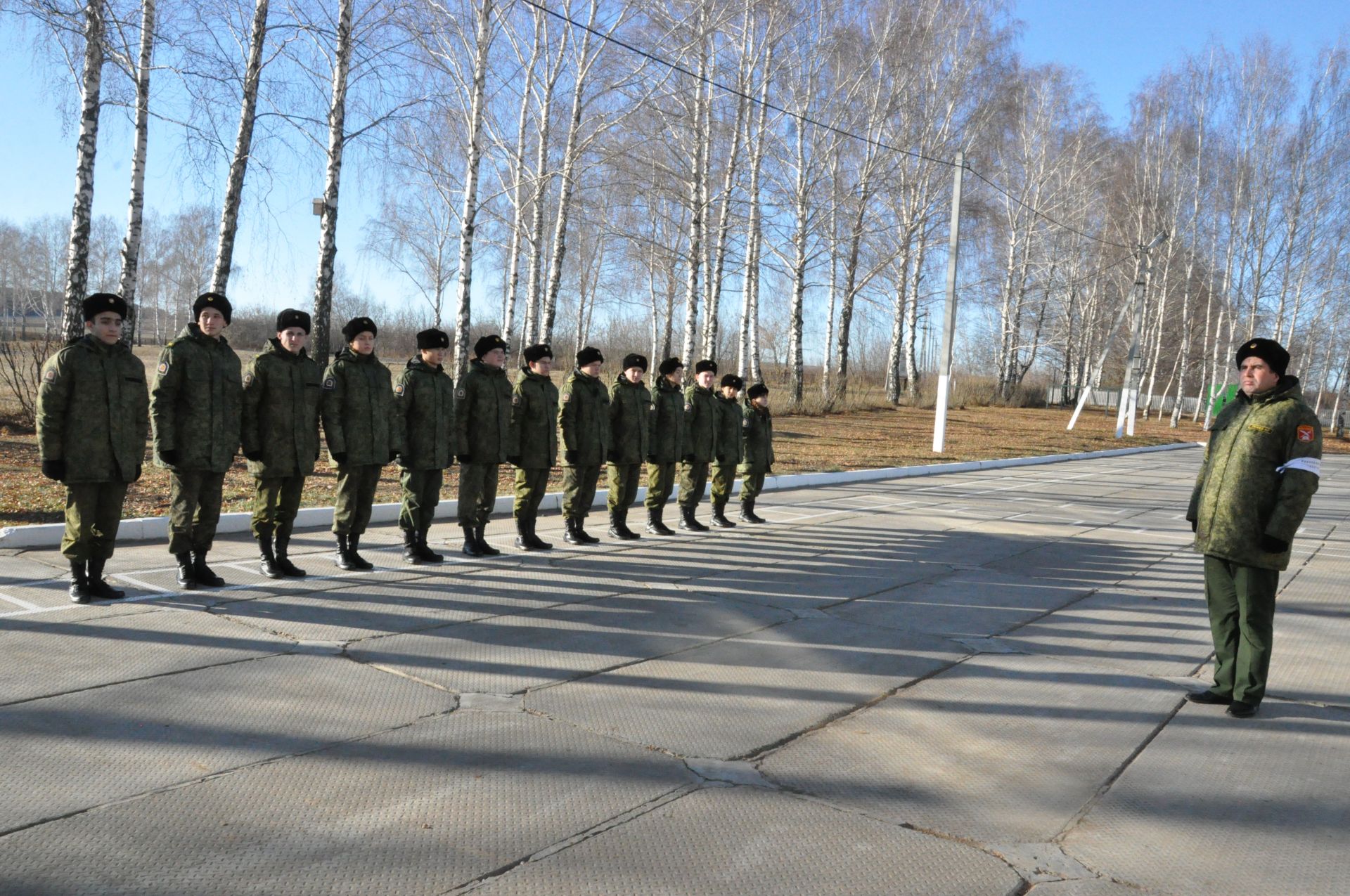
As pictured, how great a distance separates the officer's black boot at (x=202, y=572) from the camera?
7.10 m

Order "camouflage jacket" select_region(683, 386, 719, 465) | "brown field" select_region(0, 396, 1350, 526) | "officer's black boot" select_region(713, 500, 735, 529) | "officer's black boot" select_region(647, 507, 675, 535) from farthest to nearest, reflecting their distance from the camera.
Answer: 1. "officer's black boot" select_region(713, 500, 735, 529)
2. "camouflage jacket" select_region(683, 386, 719, 465)
3. "officer's black boot" select_region(647, 507, 675, 535)
4. "brown field" select_region(0, 396, 1350, 526)

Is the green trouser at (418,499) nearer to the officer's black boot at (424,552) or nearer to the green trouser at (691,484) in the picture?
the officer's black boot at (424,552)

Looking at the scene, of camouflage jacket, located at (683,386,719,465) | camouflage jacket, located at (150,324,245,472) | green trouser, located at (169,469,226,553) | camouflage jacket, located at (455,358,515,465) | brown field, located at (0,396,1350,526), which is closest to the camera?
camouflage jacket, located at (150,324,245,472)

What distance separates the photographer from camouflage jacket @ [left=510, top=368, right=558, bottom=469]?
9414 millimetres

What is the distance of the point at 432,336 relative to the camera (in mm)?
8617

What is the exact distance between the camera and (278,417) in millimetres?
7480

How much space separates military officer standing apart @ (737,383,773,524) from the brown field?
303cm

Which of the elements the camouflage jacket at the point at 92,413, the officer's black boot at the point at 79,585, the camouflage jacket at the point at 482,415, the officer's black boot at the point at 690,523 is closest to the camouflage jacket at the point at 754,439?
the officer's black boot at the point at 690,523

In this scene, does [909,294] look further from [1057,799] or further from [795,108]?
[1057,799]

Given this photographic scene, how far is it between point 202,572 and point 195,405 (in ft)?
3.96

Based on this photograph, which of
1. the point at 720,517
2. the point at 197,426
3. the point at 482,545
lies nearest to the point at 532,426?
the point at 482,545

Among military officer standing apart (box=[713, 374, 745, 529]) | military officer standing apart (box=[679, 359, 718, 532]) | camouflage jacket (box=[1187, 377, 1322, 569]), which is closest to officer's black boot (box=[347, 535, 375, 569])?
military officer standing apart (box=[679, 359, 718, 532])

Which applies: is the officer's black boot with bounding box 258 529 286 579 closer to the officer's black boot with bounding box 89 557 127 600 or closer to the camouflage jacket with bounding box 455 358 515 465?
the officer's black boot with bounding box 89 557 127 600

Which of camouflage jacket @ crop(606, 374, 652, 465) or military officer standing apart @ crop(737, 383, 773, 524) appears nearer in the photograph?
camouflage jacket @ crop(606, 374, 652, 465)
